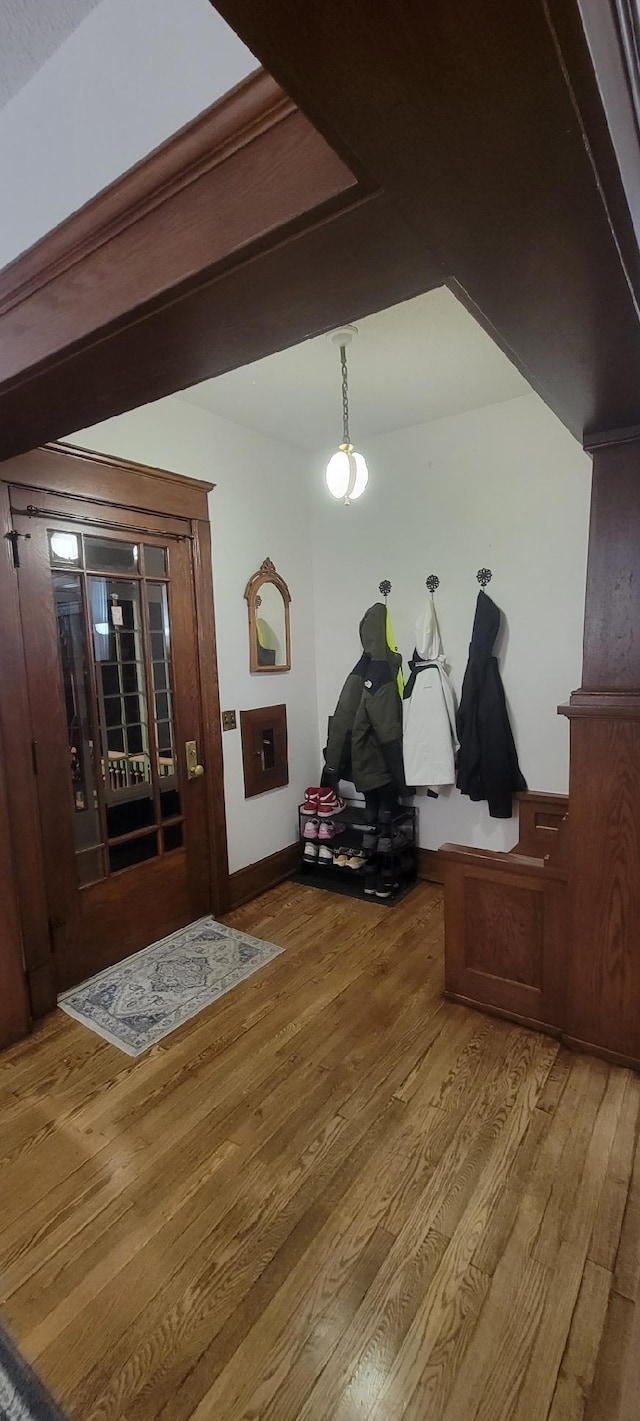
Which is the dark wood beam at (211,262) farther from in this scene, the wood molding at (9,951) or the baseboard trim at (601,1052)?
the baseboard trim at (601,1052)

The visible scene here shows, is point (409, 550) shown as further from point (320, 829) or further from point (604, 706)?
point (604, 706)

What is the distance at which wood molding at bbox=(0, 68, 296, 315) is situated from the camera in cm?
75

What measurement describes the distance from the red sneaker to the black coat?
0.84 m

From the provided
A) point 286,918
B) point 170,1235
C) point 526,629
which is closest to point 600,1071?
Answer: point 170,1235

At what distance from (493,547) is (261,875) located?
7.27 feet

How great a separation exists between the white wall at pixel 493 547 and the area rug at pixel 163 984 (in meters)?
1.33

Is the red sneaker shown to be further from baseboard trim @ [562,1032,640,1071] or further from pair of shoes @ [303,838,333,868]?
baseboard trim @ [562,1032,640,1071]

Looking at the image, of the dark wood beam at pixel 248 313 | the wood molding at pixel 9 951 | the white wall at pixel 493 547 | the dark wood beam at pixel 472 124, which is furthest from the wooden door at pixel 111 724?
the dark wood beam at pixel 472 124

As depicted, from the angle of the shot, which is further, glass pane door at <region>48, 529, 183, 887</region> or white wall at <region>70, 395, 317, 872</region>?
white wall at <region>70, 395, 317, 872</region>

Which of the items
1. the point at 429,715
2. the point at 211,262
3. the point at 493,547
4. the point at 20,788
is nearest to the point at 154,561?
the point at 20,788

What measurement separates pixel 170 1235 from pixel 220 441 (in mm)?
3127

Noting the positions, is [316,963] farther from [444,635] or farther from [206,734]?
[444,635]

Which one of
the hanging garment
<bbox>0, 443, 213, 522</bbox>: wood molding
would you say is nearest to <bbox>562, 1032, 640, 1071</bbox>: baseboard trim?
the hanging garment

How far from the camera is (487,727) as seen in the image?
10.2 ft
